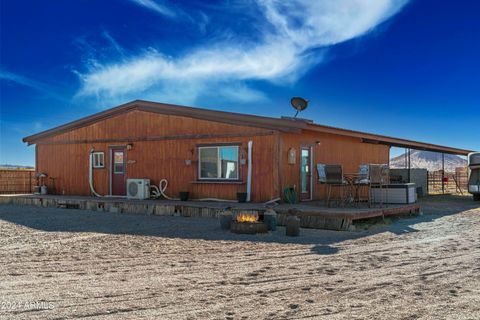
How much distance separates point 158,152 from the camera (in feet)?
39.7

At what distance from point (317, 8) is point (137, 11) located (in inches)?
204

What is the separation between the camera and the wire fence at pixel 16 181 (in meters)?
17.5

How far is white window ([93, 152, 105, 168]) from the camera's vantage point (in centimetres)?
1327

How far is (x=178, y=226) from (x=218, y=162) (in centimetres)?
313

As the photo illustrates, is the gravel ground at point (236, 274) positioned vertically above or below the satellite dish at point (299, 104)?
below

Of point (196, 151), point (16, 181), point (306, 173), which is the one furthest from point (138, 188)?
point (16, 181)

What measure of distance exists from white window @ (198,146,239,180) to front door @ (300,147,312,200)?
170 centimetres

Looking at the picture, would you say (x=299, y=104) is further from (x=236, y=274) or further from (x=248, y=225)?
(x=236, y=274)

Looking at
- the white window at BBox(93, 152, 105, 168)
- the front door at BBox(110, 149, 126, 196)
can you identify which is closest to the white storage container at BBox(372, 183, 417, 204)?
the front door at BBox(110, 149, 126, 196)

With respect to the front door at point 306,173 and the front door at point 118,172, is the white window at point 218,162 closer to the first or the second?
the front door at point 306,173

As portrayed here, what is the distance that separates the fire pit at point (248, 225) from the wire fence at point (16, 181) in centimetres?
1317

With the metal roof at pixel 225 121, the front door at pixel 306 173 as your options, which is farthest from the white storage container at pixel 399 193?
the metal roof at pixel 225 121

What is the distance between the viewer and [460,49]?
13930mm

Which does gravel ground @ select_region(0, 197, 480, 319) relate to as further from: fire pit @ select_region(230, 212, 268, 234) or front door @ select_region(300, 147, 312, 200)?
front door @ select_region(300, 147, 312, 200)
